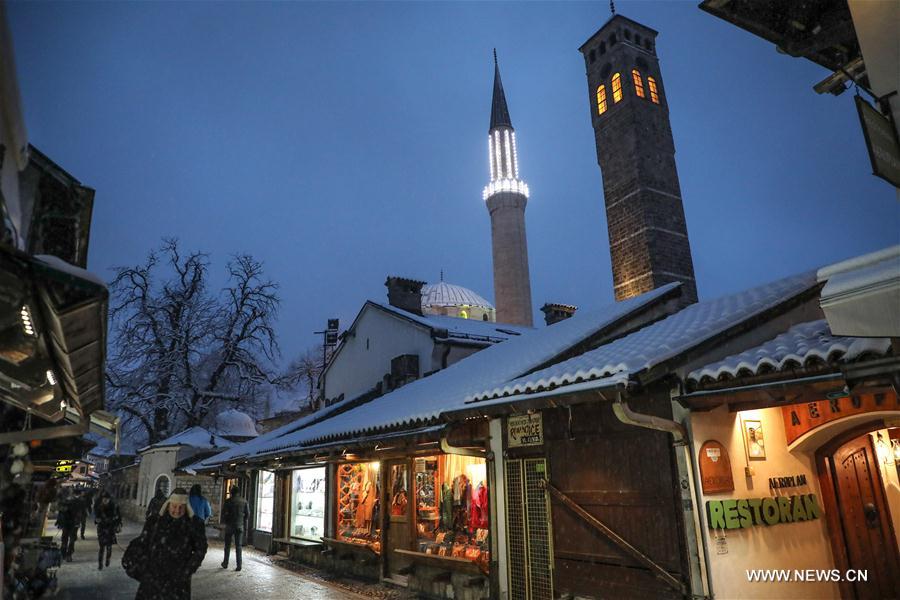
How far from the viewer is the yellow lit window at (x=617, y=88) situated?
99.6ft

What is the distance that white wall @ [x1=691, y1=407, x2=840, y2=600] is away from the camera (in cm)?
610

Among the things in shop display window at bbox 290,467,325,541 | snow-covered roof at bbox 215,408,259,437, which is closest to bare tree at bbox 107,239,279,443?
snow-covered roof at bbox 215,408,259,437

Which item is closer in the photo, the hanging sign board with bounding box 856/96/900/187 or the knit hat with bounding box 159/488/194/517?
the hanging sign board with bounding box 856/96/900/187

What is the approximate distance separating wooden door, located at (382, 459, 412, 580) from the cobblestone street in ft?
3.70

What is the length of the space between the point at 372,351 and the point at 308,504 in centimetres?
724

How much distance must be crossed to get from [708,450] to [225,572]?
11431 millimetres

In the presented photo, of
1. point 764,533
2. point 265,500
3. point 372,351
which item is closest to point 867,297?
point 764,533

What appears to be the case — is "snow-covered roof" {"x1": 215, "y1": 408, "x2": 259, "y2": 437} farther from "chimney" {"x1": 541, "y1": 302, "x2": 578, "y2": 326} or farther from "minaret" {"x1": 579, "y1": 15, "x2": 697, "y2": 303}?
"minaret" {"x1": 579, "y1": 15, "x2": 697, "y2": 303}

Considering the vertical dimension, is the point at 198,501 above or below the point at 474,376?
below

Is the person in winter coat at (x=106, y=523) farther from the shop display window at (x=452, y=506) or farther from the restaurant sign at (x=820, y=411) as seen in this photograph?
the restaurant sign at (x=820, y=411)

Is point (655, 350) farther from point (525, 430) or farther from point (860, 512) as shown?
point (860, 512)

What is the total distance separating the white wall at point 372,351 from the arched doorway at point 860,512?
1203 cm

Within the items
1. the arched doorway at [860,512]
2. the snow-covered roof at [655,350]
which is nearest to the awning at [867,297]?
the snow-covered roof at [655,350]

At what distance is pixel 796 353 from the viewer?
5461mm
